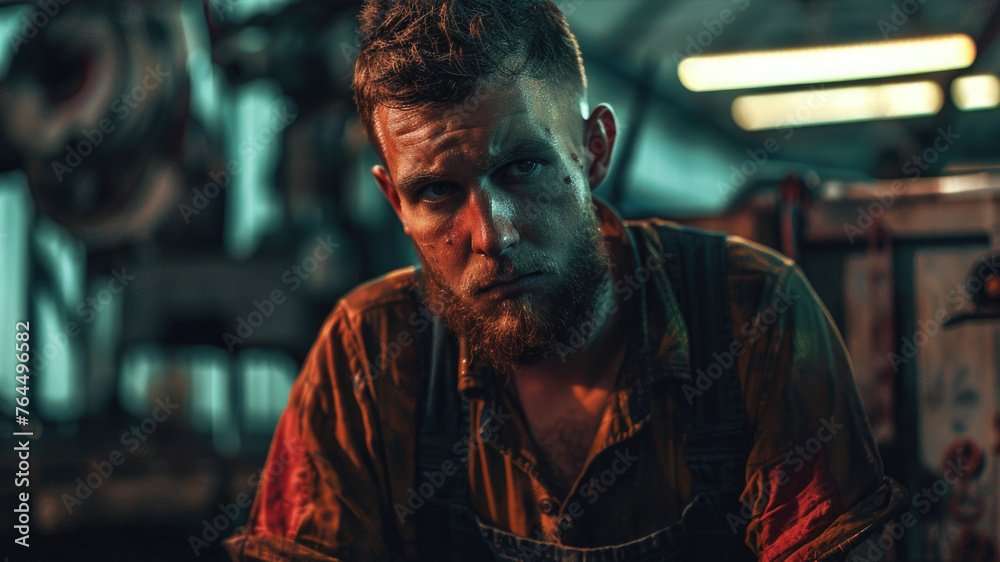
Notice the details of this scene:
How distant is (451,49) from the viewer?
1158 millimetres

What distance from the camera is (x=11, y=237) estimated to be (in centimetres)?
316

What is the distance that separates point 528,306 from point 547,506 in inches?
17.5

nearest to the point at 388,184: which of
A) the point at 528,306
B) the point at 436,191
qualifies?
the point at 436,191

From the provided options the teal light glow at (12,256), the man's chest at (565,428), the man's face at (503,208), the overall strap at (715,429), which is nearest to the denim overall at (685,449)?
the overall strap at (715,429)

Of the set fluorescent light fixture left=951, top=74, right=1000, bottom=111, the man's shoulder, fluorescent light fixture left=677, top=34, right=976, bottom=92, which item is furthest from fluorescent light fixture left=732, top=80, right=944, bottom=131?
the man's shoulder

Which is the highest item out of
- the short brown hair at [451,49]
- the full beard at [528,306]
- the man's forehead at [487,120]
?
the short brown hair at [451,49]

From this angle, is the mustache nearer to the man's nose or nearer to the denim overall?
the man's nose

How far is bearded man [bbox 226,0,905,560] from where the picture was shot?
3.86 ft

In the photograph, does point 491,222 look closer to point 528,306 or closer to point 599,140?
point 528,306

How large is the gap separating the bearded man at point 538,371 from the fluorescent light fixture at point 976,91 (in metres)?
3.04

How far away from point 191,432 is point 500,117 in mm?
2615

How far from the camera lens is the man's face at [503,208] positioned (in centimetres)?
115

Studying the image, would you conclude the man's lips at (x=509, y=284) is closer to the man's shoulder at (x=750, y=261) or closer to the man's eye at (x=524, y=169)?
the man's eye at (x=524, y=169)

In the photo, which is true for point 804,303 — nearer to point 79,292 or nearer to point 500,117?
point 500,117
